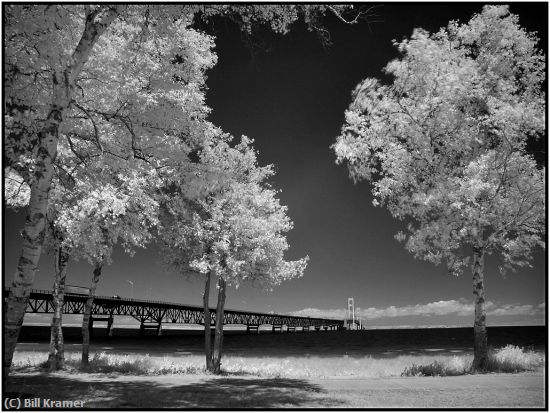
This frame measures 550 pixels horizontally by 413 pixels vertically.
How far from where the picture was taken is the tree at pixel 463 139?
12.2 metres

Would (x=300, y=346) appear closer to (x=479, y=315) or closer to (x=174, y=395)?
(x=479, y=315)

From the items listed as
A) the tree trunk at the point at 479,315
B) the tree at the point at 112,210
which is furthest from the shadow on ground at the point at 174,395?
the tree trunk at the point at 479,315

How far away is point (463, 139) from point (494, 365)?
24.5 ft

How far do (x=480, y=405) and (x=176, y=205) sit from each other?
10.5 metres

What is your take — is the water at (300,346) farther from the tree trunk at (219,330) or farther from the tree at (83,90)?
the tree at (83,90)

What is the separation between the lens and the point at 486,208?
11938 mm

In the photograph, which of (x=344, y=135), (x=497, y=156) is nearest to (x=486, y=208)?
(x=497, y=156)

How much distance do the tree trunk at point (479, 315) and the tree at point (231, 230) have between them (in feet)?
25.9

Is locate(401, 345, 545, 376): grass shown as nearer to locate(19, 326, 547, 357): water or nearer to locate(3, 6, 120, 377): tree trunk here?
locate(19, 326, 547, 357): water

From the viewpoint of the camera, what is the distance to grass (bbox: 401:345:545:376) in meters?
13.3

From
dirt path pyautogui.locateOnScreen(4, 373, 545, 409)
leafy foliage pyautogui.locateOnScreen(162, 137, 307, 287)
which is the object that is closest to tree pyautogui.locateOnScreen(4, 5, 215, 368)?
dirt path pyautogui.locateOnScreen(4, 373, 545, 409)

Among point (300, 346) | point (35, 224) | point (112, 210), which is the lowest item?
point (300, 346)

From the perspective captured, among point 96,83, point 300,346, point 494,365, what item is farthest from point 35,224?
point 300,346

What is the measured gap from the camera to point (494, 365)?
13453 mm
